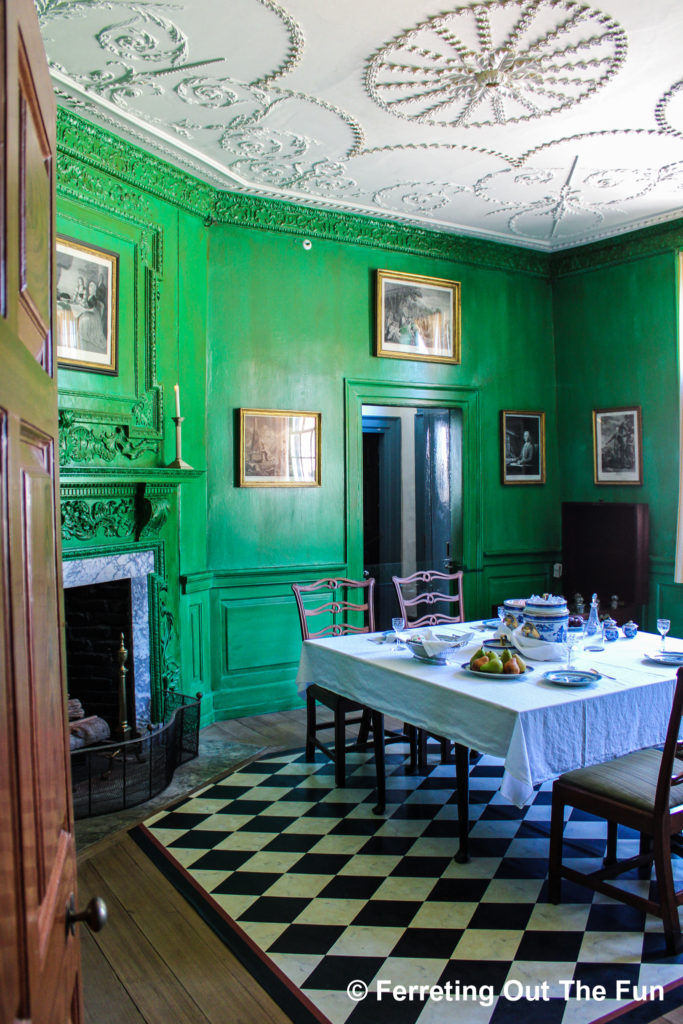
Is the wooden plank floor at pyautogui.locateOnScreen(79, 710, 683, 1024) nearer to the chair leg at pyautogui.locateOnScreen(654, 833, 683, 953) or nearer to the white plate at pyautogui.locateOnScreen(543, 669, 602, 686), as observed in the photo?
the chair leg at pyautogui.locateOnScreen(654, 833, 683, 953)

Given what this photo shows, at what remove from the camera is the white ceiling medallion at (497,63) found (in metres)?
3.20

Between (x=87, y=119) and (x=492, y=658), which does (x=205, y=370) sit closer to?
(x=87, y=119)

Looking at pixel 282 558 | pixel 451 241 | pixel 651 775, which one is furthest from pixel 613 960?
pixel 451 241

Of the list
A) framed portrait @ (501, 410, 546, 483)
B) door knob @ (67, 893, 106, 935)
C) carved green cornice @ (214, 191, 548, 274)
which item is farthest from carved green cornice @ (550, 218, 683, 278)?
door knob @ (67, 893, 106, 935)

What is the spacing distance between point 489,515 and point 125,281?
350 centimetres

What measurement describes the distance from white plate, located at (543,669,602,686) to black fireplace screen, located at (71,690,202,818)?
1.89 m

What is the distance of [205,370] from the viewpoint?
5.06 metres

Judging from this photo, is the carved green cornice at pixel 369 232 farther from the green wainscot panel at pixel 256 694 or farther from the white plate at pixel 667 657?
the white plate at pixel 667 657

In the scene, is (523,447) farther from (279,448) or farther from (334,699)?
(334,699)

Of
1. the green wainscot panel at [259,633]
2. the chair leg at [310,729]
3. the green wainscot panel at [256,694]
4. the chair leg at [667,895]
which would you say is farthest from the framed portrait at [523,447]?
the chair leg at [667,895]

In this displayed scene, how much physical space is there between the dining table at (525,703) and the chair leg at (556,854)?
5.8 inches

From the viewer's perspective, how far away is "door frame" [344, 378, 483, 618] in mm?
5742

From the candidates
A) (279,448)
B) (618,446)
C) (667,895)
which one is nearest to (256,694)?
(279,448)

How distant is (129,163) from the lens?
432 cm
